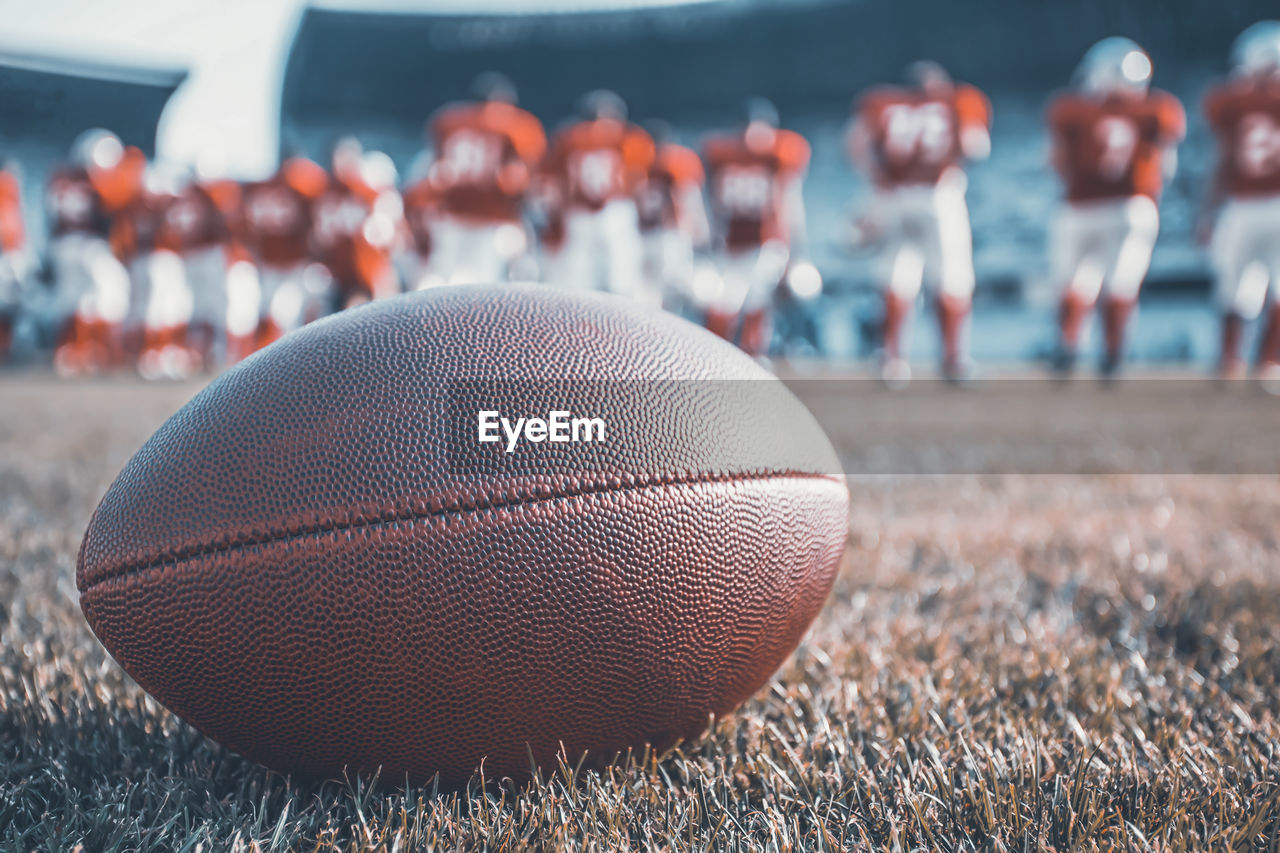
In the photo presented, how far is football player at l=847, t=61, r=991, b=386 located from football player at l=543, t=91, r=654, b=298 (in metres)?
1.93

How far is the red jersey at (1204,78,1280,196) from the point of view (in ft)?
17.7

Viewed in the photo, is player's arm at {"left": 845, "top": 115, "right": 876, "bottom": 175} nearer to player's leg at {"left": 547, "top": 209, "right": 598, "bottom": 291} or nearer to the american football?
player's leg at {"left": 547, "top": 209, "right": 598, "bottom": 291}

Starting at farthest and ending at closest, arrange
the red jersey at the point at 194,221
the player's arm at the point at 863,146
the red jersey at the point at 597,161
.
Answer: the red jersey at the point at 194,221, the red jersey at the point at 597,161, the player's arm at the point at 863,146

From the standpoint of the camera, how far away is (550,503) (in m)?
0.86

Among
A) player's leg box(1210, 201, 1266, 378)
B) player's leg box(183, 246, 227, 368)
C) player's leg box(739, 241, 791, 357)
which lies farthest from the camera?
player's leg box(183, 246, 227, 368)

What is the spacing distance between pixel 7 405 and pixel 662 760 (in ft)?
16.8

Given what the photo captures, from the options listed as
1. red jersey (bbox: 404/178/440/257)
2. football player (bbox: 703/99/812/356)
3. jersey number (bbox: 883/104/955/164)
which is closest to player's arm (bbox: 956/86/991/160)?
jersey number (bbox: 883/104/955/164)

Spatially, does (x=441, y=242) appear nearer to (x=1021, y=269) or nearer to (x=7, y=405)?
(x=7, y=405)

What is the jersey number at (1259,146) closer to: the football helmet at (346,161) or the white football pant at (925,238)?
the white football pant at (925,238)

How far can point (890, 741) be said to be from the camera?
1.01m

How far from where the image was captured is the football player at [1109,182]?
17.7ft

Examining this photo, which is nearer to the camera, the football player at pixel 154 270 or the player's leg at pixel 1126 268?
the player's leg at pixel 1126 268

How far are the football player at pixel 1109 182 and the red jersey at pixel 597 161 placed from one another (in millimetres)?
2899

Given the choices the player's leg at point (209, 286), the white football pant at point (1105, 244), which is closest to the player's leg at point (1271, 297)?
the white football pant at point (1105, 244)
